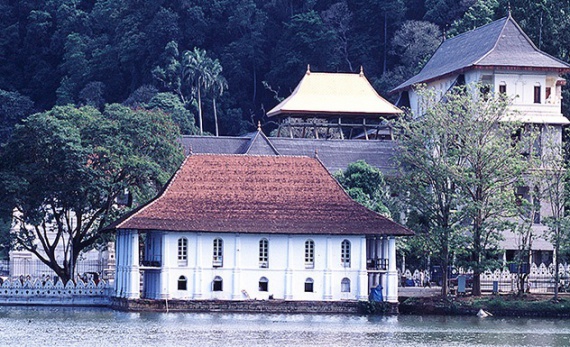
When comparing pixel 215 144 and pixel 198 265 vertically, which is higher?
pixel 215 144

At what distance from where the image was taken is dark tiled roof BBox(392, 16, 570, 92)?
91000 mm

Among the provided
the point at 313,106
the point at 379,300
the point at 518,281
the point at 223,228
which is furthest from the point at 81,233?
the point at 313,106

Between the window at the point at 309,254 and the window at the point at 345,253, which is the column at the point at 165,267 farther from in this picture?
the window at the point at 345,253

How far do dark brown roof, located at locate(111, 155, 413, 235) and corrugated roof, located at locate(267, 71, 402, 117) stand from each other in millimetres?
26926

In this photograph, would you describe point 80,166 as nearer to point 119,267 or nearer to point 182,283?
point 119,267

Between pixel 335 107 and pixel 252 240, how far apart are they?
101 feet

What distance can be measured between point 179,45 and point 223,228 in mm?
61673

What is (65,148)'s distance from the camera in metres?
69.9

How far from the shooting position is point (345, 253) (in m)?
68.8

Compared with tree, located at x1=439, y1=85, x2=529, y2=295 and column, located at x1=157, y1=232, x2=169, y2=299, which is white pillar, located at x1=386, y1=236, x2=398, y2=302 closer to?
tree, located at x1=439, y1=85, x2=529, y2=295

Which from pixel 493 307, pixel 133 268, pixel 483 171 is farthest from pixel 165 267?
pixel 483 171

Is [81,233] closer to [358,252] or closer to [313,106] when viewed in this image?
[358,252]

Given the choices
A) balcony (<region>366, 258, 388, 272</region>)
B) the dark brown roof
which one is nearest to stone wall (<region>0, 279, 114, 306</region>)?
the dark brown roof

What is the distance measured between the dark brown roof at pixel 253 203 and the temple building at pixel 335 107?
2628 cm
